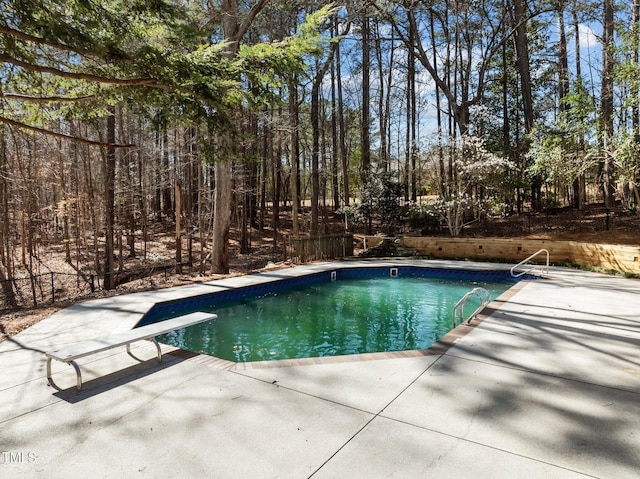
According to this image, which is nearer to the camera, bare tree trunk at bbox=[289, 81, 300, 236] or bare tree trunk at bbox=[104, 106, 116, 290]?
bare tree trunk at bbox=[104, 106, 116, 290]

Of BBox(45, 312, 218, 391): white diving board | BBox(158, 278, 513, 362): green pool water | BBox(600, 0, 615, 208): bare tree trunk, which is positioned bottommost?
BBox(158, 278, 513, 362): green pool water

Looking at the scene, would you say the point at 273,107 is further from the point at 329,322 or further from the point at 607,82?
the point at 607,82

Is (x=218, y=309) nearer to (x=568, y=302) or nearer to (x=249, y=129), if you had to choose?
(x=568, y=302)

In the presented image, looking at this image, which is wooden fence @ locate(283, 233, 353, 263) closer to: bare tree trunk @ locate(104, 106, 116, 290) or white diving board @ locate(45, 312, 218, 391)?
bare tree trunk @ locate(104, 106, 116, 290)

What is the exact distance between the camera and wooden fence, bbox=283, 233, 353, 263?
1208cm

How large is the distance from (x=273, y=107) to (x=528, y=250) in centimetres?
848

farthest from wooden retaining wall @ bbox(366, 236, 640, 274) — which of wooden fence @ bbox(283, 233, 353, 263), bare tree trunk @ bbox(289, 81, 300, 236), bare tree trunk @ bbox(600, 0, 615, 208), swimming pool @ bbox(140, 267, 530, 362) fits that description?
bare tree trunk @ bbox(289, 81, 300, 236)

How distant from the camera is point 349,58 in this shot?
1928 cm

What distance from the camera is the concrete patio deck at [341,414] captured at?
2.20m

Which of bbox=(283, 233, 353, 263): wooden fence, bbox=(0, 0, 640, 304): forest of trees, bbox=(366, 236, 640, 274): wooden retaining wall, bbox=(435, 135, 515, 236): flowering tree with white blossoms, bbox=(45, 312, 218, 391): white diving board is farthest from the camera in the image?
bbox=(435, 135, 515, 236): flowering tree with white blossoms

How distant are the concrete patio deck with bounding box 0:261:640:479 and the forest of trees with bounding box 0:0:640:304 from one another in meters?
3.21

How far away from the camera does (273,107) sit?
7316mm

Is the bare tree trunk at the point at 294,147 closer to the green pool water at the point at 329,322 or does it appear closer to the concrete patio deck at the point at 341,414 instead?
the green pool water at the point at 329,322

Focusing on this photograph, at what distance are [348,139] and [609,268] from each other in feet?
65.2
